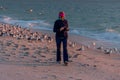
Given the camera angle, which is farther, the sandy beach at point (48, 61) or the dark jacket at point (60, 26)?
the dark jacket at point (60, 26)

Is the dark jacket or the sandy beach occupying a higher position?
the dark jacket

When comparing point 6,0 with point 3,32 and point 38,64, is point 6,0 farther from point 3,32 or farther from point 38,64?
point 38,64

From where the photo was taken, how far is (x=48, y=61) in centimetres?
1478

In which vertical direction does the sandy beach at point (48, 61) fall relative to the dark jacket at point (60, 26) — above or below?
below

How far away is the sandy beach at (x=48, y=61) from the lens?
12.9 m

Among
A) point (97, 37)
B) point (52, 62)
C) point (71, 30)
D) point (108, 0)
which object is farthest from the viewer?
point (108, 0)

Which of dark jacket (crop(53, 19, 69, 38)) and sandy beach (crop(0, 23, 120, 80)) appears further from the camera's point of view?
dark jacket (crop(53, 19, 69, 38))

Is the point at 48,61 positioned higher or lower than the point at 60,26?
lower

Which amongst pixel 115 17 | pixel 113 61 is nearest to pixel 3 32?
pixel 113 61

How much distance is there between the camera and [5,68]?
1356 centimetres

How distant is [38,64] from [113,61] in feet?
9.56

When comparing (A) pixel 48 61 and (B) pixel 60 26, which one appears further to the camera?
(A) pixel 48 61

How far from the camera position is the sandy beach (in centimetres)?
1289

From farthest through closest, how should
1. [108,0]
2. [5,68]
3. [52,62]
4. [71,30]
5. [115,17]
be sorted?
[108,0], [115,17], [71,30], [52,62], [5,68]
